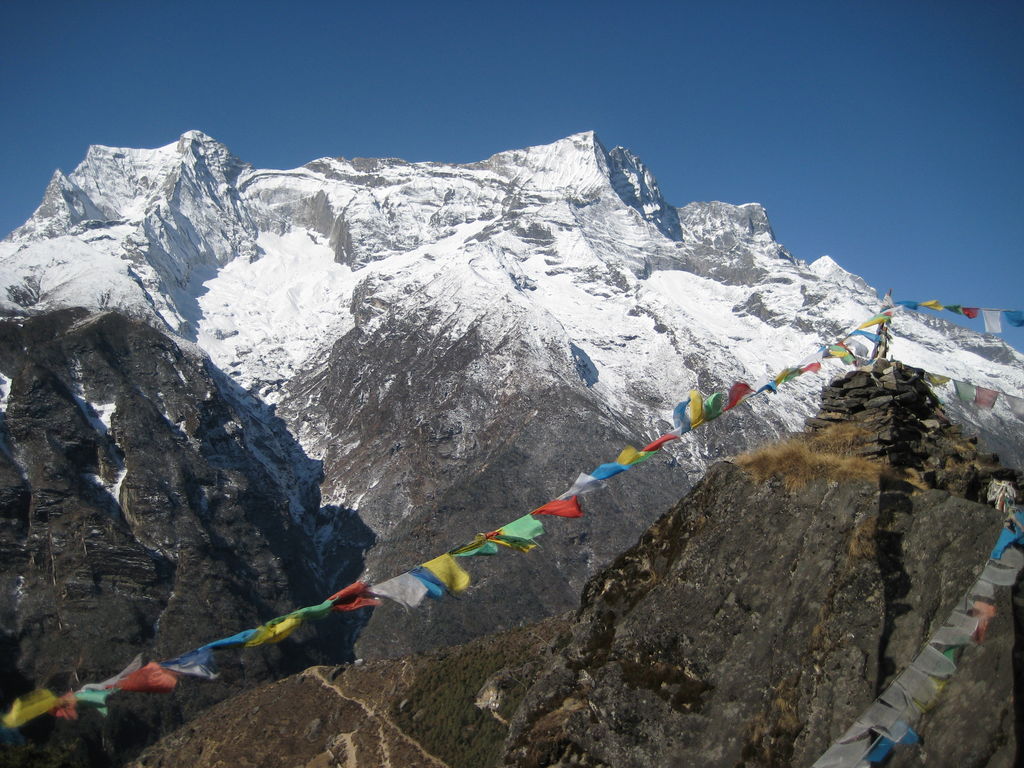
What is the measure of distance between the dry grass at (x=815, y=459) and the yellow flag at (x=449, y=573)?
5187 millimetres

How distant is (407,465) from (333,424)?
31.2 meters

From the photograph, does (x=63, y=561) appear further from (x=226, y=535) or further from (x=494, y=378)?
(x=494, y=378)

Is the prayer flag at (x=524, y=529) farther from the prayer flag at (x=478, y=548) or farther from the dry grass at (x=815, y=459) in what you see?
the dry grass at (x=815, y=459)

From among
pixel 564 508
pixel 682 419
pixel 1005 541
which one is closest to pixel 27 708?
pixel 564 508

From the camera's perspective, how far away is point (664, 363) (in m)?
193

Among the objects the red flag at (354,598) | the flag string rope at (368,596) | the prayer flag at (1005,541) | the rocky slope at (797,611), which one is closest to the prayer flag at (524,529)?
the flag string rope at (368,596)

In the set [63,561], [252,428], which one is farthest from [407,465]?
[63,561]

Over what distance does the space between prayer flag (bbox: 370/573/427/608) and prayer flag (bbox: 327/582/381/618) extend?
0.40m

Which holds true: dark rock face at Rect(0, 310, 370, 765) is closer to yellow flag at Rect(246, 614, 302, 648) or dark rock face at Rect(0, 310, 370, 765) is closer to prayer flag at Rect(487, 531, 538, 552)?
yellow flag at Rect(246, 614, 302, 648)

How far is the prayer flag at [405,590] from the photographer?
1293cm

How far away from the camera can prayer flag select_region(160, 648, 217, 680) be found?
41.5 ft

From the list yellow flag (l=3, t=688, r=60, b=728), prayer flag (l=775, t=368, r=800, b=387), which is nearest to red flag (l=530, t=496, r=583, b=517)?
prayer flag (l=775, t=368, r=800, b=387)

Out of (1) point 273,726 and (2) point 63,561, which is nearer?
(1) point 273,726

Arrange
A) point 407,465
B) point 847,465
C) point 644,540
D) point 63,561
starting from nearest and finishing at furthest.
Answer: point 847,465
point 644,540
point 63,561
point 407,465
